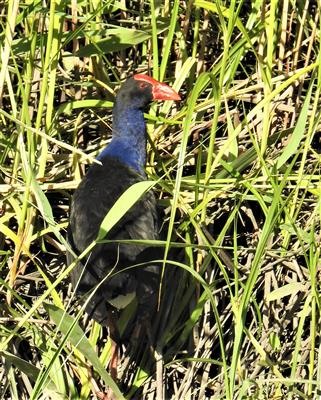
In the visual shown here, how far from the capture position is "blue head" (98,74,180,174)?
3.19 metres

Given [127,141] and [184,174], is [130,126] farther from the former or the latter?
[184,174]

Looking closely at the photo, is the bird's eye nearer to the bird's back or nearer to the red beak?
the red beak

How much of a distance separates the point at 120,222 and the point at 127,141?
45cm

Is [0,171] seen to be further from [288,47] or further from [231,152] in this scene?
[288,47]

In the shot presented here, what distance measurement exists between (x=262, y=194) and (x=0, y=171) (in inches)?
31.0

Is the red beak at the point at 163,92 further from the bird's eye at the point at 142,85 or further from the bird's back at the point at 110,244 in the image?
the bird's back at the point at 110,244

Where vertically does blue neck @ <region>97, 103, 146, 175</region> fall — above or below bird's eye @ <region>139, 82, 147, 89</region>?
below

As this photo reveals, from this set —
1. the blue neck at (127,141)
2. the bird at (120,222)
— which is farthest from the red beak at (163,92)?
the blue neck at (127,141)

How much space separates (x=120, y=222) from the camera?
2.86 m

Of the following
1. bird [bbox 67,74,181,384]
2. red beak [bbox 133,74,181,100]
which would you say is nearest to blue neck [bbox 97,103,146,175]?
bird [bbox 67,74,181,384]

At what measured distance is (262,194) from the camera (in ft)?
9.39

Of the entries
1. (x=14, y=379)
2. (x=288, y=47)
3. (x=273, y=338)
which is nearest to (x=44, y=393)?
(x=14, y=379)

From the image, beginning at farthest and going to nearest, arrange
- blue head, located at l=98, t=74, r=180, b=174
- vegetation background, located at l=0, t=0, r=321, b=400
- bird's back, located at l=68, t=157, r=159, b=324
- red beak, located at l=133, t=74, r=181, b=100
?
blue head, located at l=98, t=74, r=180, b=174
red beak, located at l=133, t=74, r=181, b=100
vegetation background, located at l=0, t=0, r=321, b=400
bird's back, located at l=68, t=157, r=159, b=324

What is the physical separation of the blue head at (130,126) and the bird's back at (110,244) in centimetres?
9
